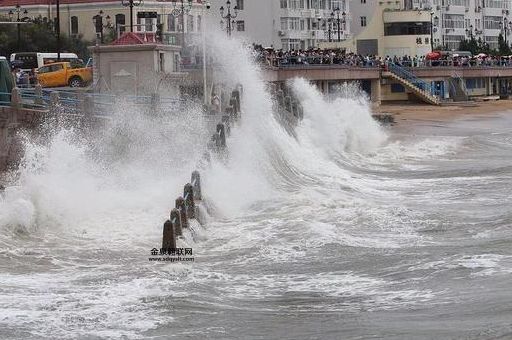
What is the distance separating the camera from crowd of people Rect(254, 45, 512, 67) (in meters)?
59.9

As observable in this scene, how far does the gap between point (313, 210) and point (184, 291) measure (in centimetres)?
963

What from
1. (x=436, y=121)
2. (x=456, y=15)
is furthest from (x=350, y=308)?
(x=456, y=15)

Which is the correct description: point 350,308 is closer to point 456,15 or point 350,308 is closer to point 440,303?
point 440,303

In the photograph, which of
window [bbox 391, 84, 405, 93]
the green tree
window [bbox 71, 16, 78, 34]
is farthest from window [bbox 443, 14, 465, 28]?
the green tree

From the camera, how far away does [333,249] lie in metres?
21.7

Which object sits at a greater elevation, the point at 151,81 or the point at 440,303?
the point at 151,81

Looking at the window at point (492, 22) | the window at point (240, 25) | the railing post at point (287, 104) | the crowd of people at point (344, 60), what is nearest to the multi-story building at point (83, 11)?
the crowd of people at point (344, 60)

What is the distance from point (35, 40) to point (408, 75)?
22.6 meters

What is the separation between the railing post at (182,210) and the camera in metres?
22.0

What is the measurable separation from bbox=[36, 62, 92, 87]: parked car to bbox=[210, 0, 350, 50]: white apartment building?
45918 mm

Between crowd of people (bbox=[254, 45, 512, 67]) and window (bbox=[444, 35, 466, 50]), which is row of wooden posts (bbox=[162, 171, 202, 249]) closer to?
crowd of people (bbox=[254, 45, 512, 67])

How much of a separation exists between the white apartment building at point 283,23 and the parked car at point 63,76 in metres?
45.9

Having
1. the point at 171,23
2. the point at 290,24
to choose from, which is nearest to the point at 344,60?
the point at 171,23

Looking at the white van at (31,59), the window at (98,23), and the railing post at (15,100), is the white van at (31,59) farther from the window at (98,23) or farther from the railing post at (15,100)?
the railing post at (15,100)
